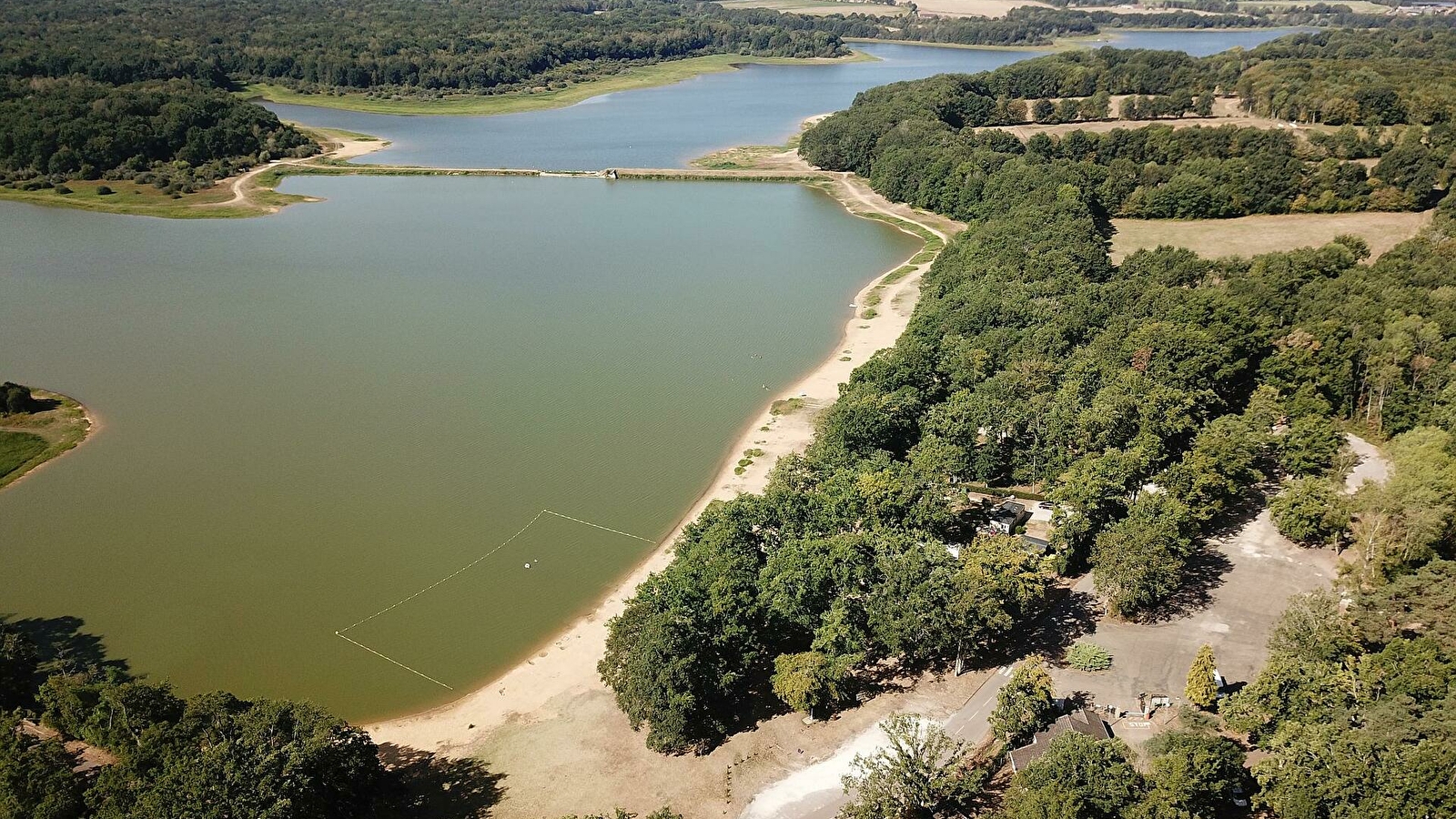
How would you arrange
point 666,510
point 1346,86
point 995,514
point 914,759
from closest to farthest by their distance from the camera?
point 914,759 → point 995,514 → point 666,510 → point 1346,86

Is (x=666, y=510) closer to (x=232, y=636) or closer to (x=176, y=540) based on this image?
(x=232, y=636)

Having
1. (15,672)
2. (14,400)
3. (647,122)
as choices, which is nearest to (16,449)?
(14,400)

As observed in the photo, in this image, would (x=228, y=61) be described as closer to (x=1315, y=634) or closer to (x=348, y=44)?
(x=348, y=44)

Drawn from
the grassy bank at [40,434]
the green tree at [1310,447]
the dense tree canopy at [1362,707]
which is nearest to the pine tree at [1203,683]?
the dense tree canopy at [1362,707]

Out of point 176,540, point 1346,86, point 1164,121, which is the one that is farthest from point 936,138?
point 176,540

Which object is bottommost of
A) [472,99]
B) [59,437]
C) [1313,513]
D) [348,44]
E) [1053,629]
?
[1053,629]

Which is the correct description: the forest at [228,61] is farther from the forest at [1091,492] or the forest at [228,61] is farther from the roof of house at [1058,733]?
the roof of house at [1058,733]

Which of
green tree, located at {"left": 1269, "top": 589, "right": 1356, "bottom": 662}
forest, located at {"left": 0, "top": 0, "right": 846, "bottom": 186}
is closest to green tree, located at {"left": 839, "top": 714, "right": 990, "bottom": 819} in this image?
green tree, located at {"left": 1269, "top": 589, "right": 1356, "bottom": 662}
